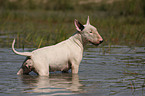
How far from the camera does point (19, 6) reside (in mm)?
27344

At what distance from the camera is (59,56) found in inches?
334

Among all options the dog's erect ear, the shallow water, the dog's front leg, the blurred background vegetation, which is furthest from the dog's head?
the blurred background vegetation

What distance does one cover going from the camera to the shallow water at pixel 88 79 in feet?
22.8

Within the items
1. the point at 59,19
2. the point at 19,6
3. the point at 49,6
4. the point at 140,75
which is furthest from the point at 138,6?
the point at 140,75

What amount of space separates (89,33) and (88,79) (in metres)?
1.26

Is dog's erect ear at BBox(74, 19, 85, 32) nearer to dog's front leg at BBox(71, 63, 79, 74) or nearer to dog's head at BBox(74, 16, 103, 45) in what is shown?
dog's head at BBox(74, 16, 103, 45)

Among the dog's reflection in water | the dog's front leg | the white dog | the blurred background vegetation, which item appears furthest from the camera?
the blurred background vegetation

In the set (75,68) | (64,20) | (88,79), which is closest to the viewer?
(88,79)

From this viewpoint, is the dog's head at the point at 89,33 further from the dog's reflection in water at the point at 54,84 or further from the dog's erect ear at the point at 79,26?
the dog's reflection in water at the point at 54,84

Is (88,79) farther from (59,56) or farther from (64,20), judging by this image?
(64,20)

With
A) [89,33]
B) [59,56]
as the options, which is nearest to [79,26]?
[89,33]

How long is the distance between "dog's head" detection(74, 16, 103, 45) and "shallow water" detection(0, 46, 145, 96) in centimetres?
92

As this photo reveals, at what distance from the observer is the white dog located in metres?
8.12

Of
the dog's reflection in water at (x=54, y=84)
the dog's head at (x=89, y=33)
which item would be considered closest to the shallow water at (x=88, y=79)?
the dog's reflection in water at (x=54, y=84)
